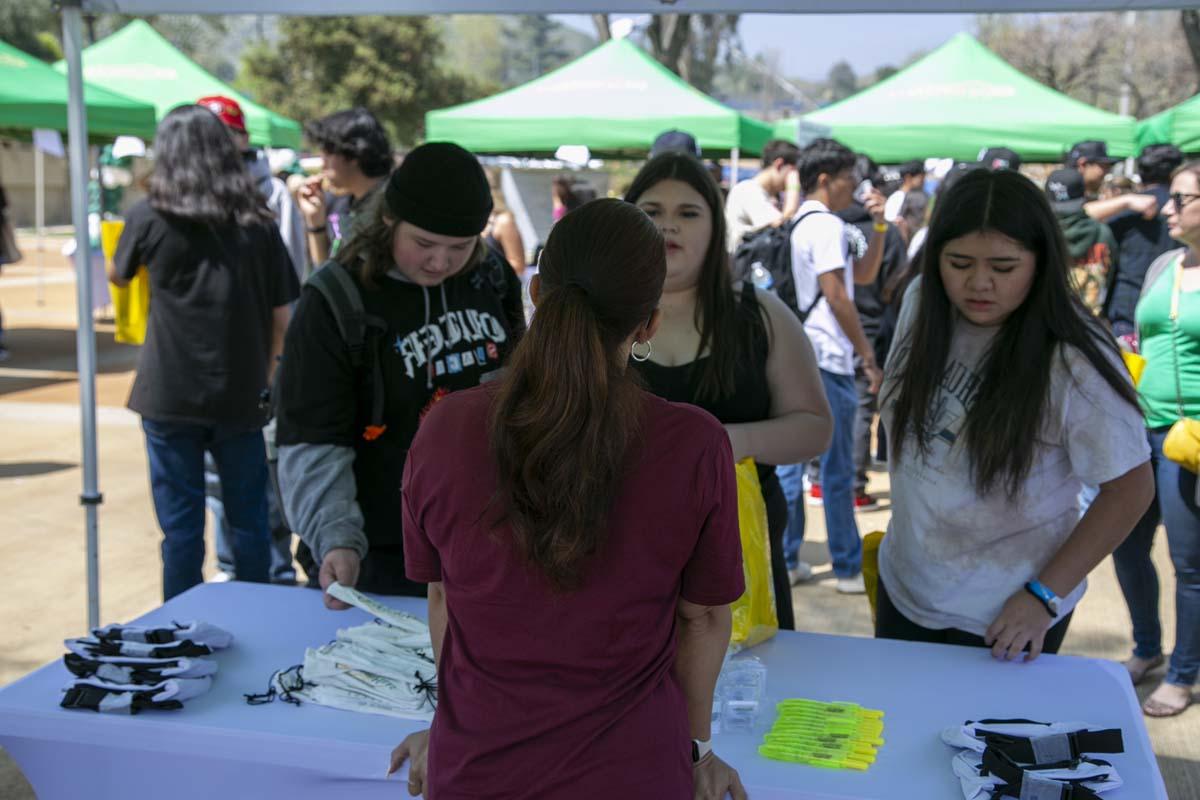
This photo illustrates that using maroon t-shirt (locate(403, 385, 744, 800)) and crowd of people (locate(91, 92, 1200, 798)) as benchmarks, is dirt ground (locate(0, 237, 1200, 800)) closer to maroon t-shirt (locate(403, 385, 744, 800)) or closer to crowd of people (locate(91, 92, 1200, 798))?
crowd of people (locate(91, 92, 1200, 798))

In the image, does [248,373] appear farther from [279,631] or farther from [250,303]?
[279,631]

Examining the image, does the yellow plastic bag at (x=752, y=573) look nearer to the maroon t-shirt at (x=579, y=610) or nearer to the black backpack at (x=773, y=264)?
the maroon t-shirt at (x=579, y=610)

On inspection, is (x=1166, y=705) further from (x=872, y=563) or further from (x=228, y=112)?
(x=228, y=112)

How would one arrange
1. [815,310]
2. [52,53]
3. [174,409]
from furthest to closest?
[52,53] → [815,310] → [174,409]

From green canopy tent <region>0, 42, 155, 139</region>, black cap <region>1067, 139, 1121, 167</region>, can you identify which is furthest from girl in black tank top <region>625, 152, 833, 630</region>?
green canopy tent <region>0, 42, 155, 139</region>

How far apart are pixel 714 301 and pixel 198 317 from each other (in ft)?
6.33

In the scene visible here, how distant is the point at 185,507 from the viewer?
11.5ft

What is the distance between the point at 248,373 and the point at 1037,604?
8.43 ft

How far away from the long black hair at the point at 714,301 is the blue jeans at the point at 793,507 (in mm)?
2160

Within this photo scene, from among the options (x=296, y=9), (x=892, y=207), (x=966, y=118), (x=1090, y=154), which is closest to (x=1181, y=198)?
(x=296, y=9)

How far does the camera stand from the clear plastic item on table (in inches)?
71.4

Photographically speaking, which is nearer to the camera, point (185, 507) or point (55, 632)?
point (185, 507)

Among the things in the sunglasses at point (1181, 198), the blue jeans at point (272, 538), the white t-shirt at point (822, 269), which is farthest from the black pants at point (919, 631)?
the blue jeans at point (272, 538)

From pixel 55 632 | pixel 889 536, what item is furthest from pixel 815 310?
pixel 55 632
